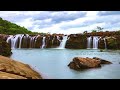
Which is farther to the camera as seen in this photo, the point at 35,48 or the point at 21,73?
the point at 35,48

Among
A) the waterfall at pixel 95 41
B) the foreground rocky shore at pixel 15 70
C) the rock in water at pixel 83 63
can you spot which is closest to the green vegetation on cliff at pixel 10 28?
the foreground rocky shore at pixel 15 70

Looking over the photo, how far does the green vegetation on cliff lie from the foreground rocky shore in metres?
0.53

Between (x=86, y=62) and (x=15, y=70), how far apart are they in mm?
1250

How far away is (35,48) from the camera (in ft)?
17.3

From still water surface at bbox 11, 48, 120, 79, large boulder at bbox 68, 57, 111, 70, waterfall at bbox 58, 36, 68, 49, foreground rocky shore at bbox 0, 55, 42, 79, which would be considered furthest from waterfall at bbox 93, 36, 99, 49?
foreground rocky shore at bbox 0, 55, 42, 79

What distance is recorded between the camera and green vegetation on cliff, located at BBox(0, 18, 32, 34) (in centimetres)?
506

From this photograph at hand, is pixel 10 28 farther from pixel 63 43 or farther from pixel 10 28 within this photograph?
pixel 63 43

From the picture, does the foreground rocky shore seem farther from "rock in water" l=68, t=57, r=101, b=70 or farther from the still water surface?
"rock in water" l=68, t=57, r=101, b=70

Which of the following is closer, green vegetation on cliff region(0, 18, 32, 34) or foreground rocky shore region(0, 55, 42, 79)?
foreground rocky shore region(0, 55, 42, 79)

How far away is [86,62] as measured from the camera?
5051mm

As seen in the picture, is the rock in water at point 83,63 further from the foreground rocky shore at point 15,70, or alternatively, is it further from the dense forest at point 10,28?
the dense forest at point 10,28
